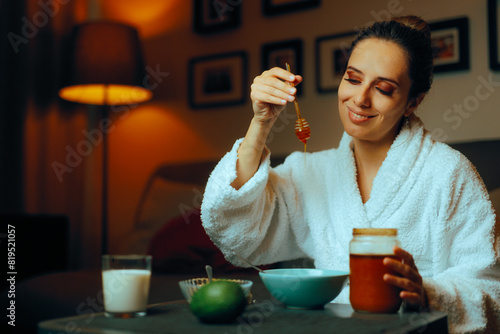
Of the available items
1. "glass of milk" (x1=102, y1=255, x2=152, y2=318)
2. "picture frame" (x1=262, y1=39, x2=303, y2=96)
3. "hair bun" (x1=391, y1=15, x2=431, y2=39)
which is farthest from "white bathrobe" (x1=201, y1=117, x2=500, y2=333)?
"picture frame" (x1=262, y1=39, x2=303, y2=96)

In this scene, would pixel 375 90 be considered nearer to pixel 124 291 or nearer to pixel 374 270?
pixel 374 270

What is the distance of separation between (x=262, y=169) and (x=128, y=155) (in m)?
2.27

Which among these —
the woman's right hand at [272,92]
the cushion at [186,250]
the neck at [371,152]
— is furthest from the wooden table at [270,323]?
the cushion at [186,250]

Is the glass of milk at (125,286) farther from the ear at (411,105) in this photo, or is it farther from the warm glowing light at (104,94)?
the warm glowing light at (104,94)

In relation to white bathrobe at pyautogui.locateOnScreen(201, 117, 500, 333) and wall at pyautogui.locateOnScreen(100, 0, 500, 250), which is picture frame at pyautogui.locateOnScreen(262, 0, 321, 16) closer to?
wall at pyautogui.locateOnScreen(100, 0, 500, 250)

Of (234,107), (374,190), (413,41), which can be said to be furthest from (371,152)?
(234,107)

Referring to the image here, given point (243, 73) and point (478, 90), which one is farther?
point (243, 73)

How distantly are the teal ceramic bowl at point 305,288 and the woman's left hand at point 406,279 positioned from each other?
0.10 metres

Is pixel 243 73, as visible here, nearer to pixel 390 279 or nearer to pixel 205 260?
pixel 205 260

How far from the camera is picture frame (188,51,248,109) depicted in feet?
9.52

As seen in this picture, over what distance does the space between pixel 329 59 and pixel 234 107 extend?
23.3 inches

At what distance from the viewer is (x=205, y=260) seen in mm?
2150

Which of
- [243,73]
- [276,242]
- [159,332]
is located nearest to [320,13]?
[243,73]

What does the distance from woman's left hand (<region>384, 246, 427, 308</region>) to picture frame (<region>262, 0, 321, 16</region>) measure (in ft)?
6.71
